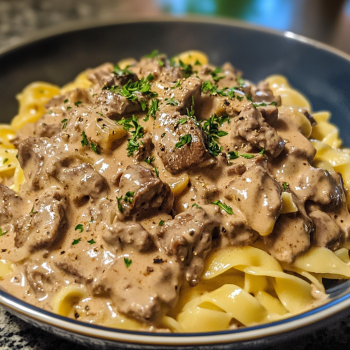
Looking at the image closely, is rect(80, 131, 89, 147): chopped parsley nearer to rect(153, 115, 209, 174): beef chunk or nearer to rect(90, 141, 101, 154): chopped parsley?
rect(90, 141, 101, 154): chopped parsley

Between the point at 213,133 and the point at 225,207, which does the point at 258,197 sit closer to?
the point at 225,207

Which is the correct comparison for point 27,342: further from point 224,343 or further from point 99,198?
point 224,343

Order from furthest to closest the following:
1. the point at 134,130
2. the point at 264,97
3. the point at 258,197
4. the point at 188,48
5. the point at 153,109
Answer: the point at 188,48
the point at 264,97
the point at 153,109
the point at 134,130
the point at 258,197

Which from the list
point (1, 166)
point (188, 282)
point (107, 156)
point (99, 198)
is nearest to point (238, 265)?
point (188, 282)

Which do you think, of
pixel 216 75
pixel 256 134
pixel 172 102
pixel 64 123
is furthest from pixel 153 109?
pixel 216 75

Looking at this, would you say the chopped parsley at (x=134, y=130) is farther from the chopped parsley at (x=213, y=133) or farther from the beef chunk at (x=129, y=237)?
the beef chunk at (x=129, y=237)

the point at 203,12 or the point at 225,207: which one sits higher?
the point at 203,12
